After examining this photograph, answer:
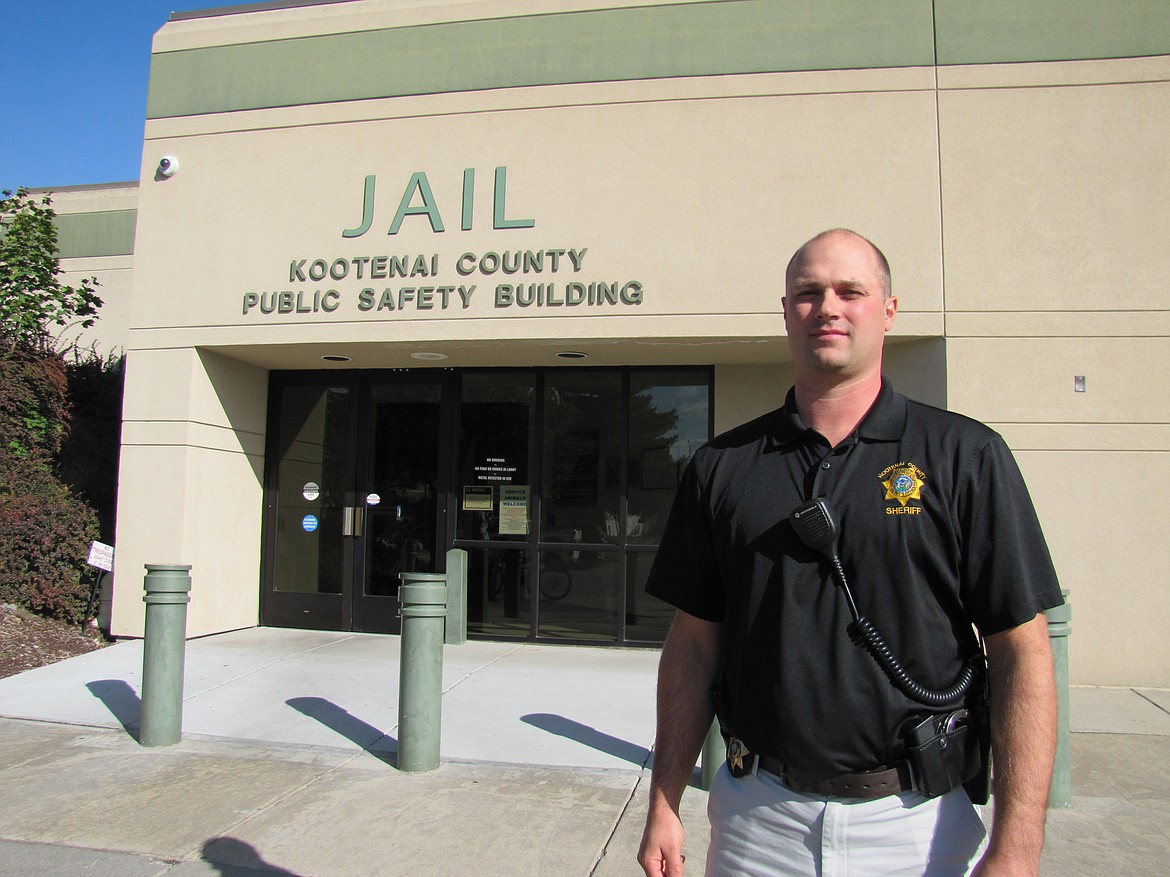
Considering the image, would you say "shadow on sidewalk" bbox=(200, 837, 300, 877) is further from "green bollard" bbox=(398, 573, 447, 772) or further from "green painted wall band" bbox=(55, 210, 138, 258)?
"green painted wall band" bbox=(55, 210, 138, 258)

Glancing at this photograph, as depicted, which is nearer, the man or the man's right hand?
the man

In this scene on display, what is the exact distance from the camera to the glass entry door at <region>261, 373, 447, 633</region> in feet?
30.0

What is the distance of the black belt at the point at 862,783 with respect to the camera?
6.03 ft

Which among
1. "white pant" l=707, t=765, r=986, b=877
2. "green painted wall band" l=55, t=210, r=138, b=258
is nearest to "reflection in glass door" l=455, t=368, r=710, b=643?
"white pant" l=707, t=765, r=986, b=877

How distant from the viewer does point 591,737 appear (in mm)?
5633

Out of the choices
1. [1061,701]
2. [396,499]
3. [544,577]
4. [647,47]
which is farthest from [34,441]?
[1061,701]

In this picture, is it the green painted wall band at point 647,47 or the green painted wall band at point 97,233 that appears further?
the green painted wall band at point 97,233

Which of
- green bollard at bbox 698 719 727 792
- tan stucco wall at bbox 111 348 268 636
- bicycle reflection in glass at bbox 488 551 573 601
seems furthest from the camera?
bicycle reflection in glass at bbox 488 551 573 601

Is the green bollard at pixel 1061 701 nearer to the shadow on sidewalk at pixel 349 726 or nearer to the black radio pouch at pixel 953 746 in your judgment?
the black radio pouch at pixel 953 746

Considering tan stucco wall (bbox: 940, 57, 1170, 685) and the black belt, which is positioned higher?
tan stucco wall (bbox: 940, 57, 1170, 685)

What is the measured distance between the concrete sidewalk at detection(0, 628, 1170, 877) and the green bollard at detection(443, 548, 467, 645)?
97cm

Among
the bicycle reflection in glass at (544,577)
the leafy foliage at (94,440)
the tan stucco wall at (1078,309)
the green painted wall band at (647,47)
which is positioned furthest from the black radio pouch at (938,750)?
the leafy foliage at (94,440)

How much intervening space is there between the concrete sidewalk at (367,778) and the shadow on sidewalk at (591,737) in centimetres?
2

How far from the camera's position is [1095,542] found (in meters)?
7.01
